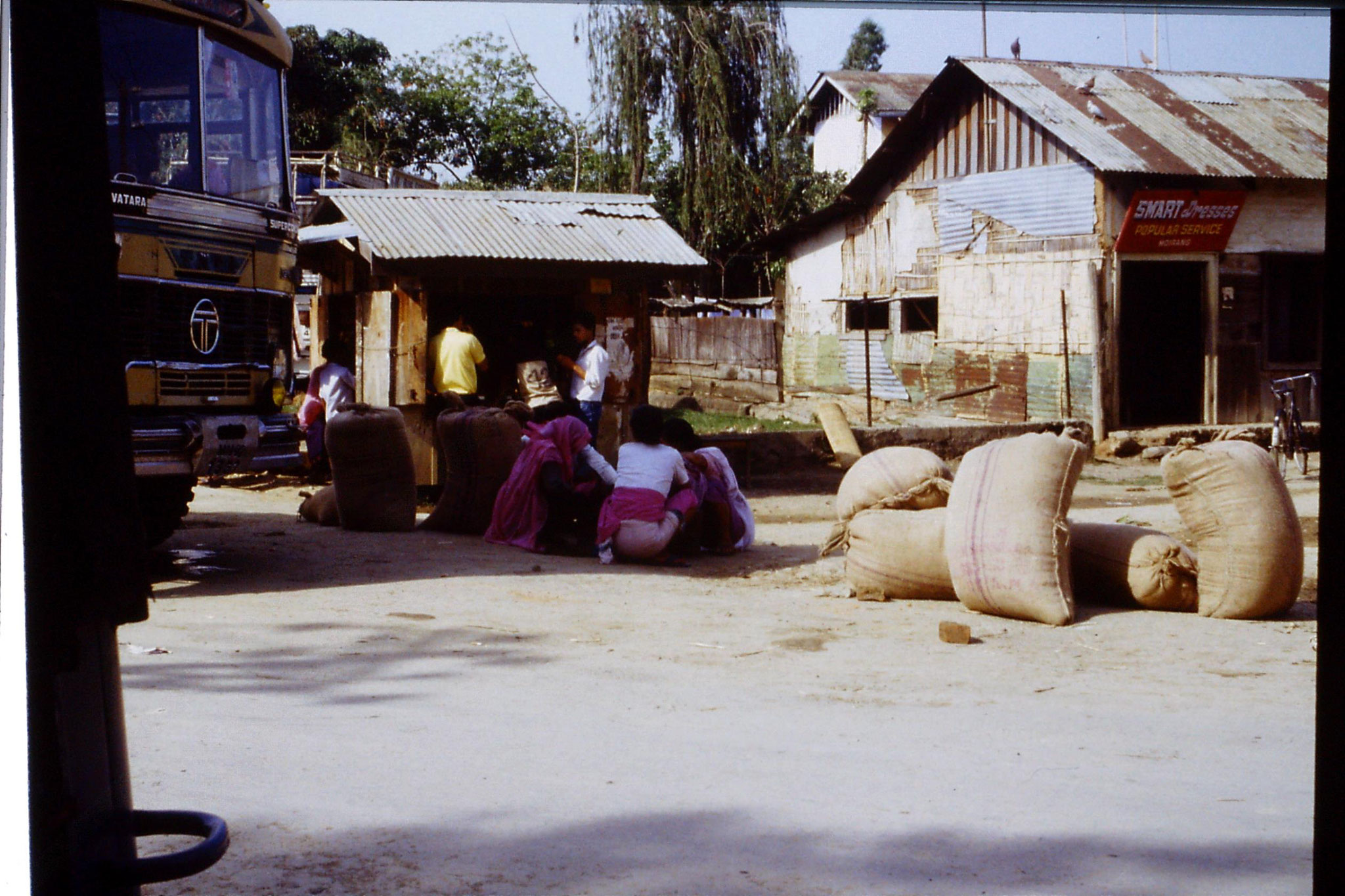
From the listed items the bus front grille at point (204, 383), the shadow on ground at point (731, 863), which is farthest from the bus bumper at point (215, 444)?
the shadow on ground at point (731, 863)

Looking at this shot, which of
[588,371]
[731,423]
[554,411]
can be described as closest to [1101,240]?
[731,423]

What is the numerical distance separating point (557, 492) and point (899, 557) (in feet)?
9.18

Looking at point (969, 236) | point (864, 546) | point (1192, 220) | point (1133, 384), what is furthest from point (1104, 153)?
point (864, 546)

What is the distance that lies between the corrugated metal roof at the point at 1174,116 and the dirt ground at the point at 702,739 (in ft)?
31.6

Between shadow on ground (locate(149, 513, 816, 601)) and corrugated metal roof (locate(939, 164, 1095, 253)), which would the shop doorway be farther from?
shadow on ground (locate(149, 513, 816, 601))

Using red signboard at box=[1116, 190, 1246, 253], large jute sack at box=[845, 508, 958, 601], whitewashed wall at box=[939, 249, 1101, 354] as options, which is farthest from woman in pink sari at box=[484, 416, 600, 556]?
red signboard at box=[1116, 190, 1246, 253]

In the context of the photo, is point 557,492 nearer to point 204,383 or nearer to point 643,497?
point 643,497

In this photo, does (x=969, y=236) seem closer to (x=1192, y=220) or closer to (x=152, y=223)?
(x=1192, y=220)

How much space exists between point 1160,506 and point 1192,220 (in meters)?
6.33

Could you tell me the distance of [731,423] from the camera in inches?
729

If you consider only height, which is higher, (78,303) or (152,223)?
(152,223)

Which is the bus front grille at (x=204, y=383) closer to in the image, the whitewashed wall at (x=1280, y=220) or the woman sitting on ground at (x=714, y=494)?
the woman sitting on ground at (x=714, y=494)

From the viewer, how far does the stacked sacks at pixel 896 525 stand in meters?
6.93

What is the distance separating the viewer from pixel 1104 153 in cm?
1557
